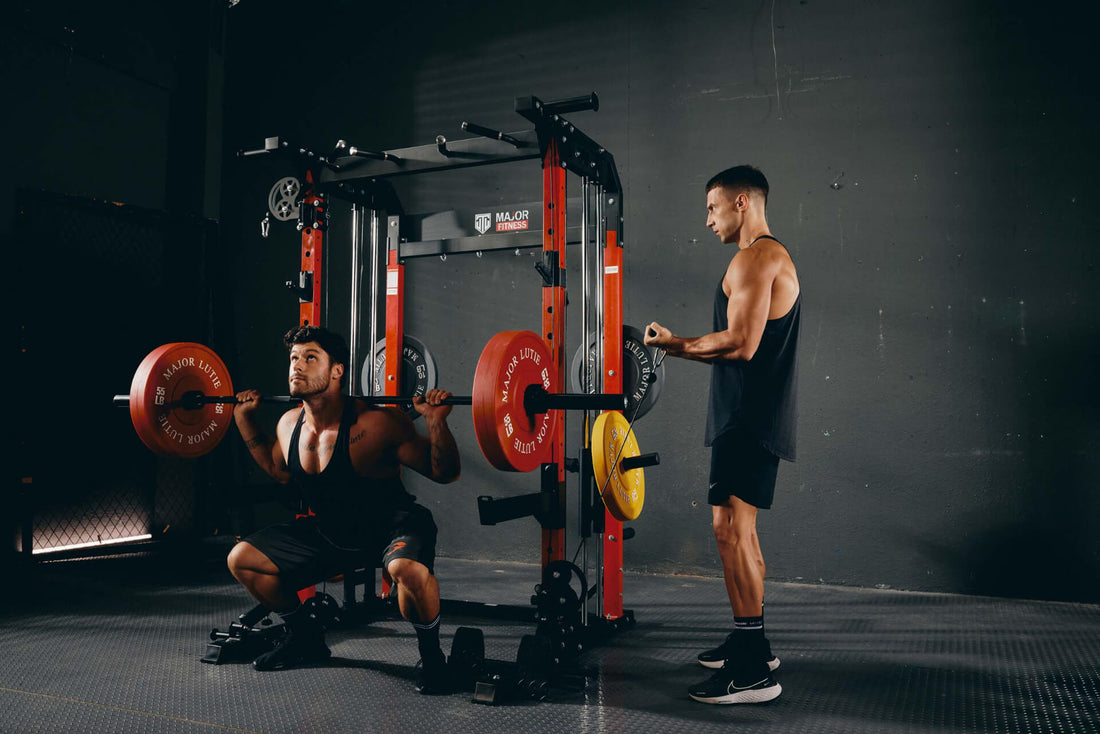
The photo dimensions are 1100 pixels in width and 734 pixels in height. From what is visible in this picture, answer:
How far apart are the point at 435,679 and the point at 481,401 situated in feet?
2.76

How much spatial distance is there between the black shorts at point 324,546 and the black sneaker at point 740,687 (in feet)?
2.93

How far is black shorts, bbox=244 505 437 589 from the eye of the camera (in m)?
2.53

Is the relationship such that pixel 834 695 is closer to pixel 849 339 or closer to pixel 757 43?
pixel 849 339

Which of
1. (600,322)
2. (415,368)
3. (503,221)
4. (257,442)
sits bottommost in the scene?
(257,442)

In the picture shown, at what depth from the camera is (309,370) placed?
2.70 m

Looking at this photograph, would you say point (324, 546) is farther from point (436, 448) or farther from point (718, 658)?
point (718, 658)

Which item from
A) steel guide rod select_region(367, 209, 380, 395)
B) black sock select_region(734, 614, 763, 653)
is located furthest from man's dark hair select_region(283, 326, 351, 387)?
black sock select_region(734, 614, 763, 653)

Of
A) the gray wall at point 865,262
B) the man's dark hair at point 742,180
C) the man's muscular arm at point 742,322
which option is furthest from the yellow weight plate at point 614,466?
the gray wall at point 865,262

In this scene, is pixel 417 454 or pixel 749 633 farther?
pixel 417 454

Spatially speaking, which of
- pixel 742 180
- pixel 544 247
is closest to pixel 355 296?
pixel 544 247

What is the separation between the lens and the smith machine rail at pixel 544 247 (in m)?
2.73

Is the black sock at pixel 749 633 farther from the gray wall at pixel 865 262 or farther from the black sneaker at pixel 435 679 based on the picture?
the gray wall at pixel 865 262

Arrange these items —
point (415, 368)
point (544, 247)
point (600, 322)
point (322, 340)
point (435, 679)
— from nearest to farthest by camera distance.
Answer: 1. point (435, 679)
2. point (322, 340)
3. point (544, 247)
4. point (600, 322)
5. point (415, 368)

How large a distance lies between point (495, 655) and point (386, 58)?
3678 mm
